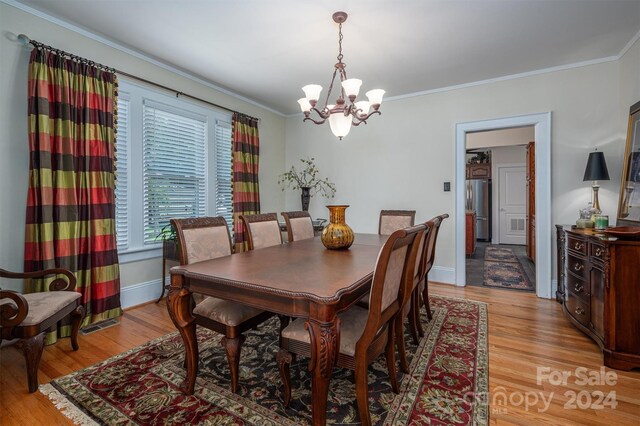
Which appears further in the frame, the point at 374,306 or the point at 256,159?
the point at 256,159

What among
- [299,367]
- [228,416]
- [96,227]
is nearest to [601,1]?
[299,367]

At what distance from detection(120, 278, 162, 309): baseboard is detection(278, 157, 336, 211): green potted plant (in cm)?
239

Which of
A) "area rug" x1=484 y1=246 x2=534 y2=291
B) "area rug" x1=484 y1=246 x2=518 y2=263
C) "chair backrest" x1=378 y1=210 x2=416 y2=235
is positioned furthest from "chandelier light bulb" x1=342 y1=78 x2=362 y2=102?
"area rug" x1=484 y1=246 x2=518 y2=263

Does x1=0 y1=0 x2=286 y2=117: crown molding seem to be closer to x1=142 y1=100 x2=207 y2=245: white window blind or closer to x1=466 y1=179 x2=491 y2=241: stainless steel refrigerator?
x1=142 y1=100 x2=207 y2=245: white window blind

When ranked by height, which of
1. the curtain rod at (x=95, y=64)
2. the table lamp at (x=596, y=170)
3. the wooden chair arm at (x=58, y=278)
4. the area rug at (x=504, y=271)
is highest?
the curtain rod at (x=95, y=64)

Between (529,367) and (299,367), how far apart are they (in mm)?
1553

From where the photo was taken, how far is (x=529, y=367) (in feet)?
6.42

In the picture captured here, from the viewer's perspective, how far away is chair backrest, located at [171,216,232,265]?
1.94m

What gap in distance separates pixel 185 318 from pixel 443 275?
337 centimetres

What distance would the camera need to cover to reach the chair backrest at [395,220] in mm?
3350

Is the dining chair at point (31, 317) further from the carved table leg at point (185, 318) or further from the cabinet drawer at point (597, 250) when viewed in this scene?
the cabinet drawer at point (597, 250)

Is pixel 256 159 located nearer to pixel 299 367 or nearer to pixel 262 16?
pixel 262 16

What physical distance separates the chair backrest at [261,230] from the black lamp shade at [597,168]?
3.23 metres

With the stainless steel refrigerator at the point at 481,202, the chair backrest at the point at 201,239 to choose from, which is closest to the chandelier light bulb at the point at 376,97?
the chair backrest at the point at 201,239
